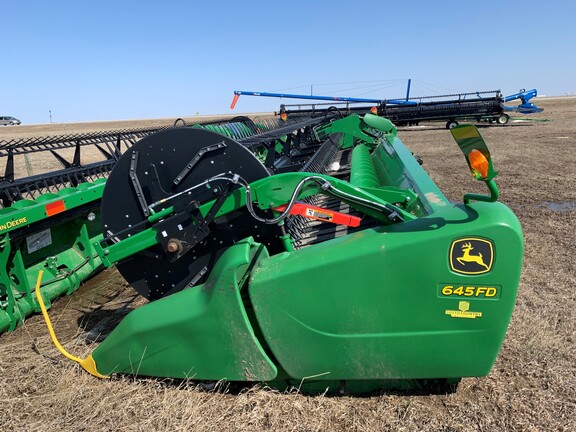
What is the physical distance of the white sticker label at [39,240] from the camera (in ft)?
13.1

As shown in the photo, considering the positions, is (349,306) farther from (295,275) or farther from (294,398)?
(294,398)

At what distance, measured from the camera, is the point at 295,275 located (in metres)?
2.08

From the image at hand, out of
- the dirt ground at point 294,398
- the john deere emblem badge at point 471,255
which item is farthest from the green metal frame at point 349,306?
the dirt ground at point 294,398

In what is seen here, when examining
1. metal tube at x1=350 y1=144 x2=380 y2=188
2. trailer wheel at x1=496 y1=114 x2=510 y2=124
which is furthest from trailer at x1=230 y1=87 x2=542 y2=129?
metal tube at x1=350 y1=144 x2=380 y2=188

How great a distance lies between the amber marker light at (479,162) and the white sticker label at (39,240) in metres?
3.84

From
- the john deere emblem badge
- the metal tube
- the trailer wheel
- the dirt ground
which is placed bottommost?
the dirt ground

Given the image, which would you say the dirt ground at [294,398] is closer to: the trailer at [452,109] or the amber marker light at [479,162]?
the amber marker light at [479,162]

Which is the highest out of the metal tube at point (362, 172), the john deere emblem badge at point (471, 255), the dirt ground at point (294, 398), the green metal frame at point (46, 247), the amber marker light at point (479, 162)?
the amber marker light at point (479, 162)

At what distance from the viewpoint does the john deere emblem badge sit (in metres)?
1.87

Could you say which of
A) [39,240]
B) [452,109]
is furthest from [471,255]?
[452,109]

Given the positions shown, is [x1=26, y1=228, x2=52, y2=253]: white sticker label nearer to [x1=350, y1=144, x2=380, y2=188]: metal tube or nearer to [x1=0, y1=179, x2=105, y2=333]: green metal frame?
[x1=0, y1=179, x2=105, y2=333]: green metal frame

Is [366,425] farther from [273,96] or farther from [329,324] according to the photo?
[273,96]

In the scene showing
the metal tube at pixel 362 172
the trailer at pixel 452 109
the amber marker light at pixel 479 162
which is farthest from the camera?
the trailer at pixel 452 109

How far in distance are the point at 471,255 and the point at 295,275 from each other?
0.80 meters
